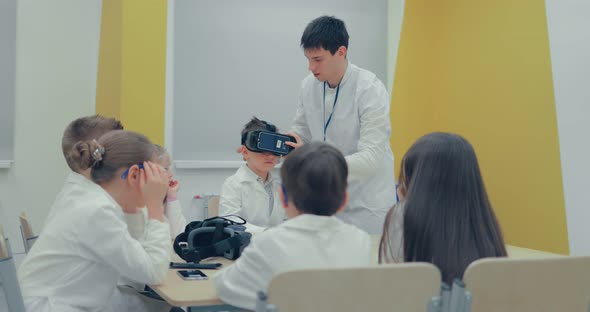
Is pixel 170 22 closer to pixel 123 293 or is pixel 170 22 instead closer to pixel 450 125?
pixel 450 125

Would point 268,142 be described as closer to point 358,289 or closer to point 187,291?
point 187,291

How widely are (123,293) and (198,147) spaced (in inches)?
95.4

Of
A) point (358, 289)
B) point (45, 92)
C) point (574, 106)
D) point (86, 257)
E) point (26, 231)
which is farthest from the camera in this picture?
point (45, 92)

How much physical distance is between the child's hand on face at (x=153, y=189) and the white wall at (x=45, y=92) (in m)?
2.42

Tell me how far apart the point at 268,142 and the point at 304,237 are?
3.55 feet

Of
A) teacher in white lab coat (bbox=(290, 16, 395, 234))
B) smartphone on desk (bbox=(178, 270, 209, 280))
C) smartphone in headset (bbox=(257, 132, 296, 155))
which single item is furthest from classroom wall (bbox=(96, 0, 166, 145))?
smartphone on desk (bbox=(178, 270, 209, 280))

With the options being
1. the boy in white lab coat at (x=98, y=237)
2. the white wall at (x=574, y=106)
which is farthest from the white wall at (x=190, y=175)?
the boy in white lab coat at (x=98, y=237)

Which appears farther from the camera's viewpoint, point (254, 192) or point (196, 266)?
point (254, 192)

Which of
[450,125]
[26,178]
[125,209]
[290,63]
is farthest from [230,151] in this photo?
[125,209]

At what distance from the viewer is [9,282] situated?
1431 mm

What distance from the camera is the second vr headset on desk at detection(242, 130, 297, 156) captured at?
2.43 metres

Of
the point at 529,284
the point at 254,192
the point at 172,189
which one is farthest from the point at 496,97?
the point at 529,284

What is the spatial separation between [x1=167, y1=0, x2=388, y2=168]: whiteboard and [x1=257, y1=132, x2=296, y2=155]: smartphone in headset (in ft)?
5.83

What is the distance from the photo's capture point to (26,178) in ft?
12.5
